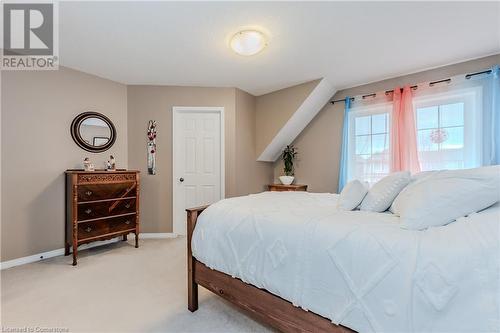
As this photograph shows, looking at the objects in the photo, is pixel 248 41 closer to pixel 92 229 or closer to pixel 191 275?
pixel 191 275

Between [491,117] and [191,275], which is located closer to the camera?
[191,275]

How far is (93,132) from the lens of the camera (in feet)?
10.8

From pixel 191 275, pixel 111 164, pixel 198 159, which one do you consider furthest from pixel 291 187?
pixel 111 164

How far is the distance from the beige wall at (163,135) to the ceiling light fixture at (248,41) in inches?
58.8

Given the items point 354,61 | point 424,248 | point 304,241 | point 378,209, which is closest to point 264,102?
point 354,61

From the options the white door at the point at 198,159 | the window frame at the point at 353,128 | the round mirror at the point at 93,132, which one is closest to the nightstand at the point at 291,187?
the window frame at the point at 353,128

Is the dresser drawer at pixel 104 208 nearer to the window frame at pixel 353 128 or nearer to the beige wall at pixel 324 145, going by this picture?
the beige wall at pixel 324 145

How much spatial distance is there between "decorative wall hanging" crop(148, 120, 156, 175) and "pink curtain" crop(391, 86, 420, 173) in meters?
3.58

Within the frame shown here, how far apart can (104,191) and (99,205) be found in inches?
7.1

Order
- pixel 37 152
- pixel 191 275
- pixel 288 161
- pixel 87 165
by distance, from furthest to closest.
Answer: pixel 288 161 → pixel 87 165 → pixel 37 152 → pixel 191 275

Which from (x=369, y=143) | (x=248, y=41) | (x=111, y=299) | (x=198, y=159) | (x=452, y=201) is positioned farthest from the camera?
(x=198, y=159)

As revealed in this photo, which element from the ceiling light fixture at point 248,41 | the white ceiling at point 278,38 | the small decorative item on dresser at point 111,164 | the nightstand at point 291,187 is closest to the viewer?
the white ceiling at point 278,38

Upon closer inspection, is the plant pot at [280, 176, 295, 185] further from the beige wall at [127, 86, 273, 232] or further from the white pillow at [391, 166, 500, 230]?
the white pillow at [391, 166, 500, 230]

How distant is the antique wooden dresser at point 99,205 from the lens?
2734 millimetres
